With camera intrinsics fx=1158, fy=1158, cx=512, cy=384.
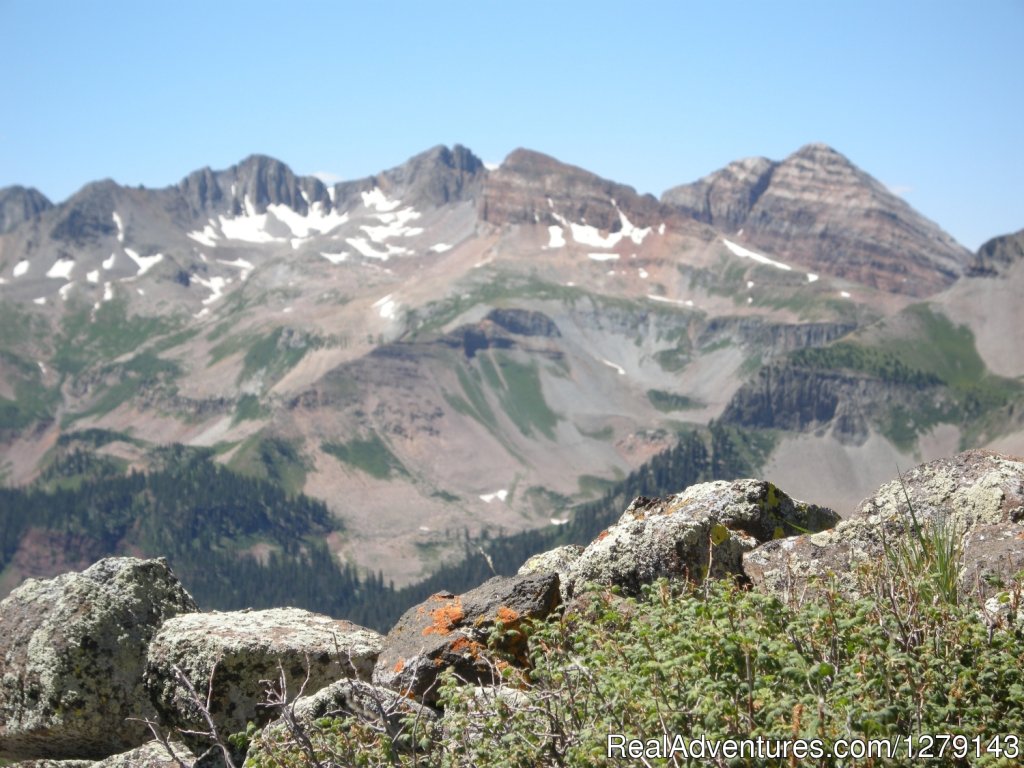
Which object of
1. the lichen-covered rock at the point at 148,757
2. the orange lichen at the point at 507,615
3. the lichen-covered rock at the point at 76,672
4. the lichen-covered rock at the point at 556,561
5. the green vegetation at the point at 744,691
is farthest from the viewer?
the lichen-covered rock at the point at 556,561

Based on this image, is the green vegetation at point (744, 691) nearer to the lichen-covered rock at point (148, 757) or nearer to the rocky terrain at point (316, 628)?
the rocky terrain at point (316, 628)

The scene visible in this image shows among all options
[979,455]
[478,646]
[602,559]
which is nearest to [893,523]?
[979,455]

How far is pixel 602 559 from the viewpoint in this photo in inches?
610

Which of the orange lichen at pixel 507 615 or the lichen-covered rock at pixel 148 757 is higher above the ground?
the orange lichen at pixel 507 615

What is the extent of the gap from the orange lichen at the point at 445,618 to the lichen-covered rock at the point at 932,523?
3.70 metres

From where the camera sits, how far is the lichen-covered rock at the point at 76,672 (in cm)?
1409

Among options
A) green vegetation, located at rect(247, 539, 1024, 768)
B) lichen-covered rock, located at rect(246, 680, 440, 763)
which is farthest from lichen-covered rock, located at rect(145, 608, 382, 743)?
green vegetation, located at rect(247, 539, 1024, 768)

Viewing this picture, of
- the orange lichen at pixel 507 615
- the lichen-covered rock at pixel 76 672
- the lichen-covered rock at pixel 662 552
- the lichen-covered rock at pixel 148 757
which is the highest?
the lichen-covered rock at pixel 662 552

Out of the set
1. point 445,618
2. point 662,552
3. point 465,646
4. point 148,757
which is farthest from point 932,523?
point 148,757

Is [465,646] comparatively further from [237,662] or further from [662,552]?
[662,552]

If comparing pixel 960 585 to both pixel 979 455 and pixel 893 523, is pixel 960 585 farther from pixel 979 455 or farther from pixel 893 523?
pixel 979 455

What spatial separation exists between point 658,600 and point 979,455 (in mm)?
6445

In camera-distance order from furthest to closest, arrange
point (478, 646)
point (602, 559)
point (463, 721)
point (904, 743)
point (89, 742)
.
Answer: point (602, 559) → point (89, 742) → point (478, 646) → point (463, 721) → point (904, 743)

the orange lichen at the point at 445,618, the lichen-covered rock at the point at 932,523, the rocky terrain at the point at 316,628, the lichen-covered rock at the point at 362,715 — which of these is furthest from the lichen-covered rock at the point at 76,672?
the lichen-covered rock at the point at 932,523
